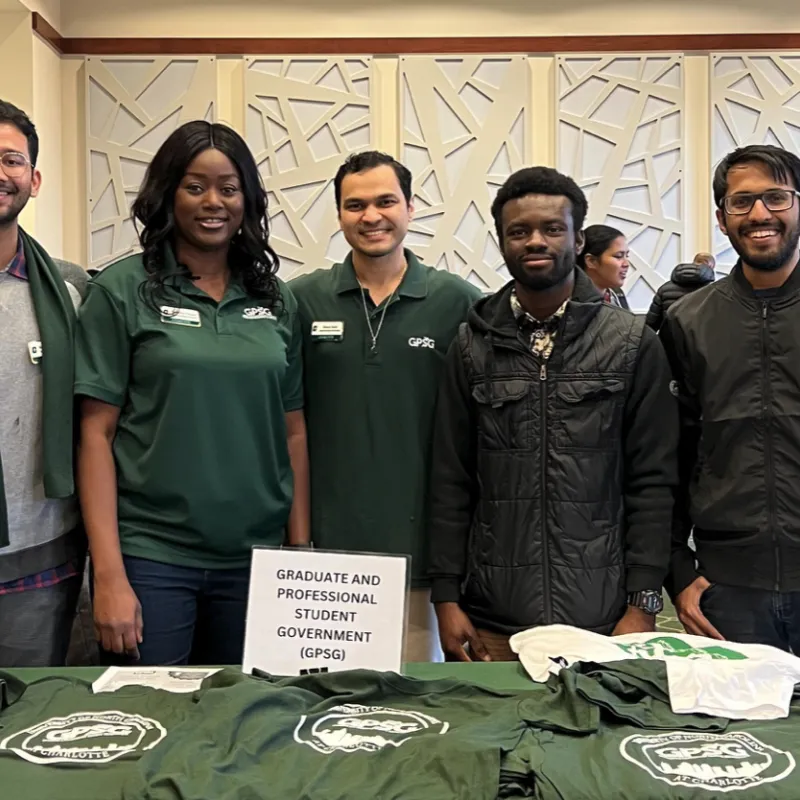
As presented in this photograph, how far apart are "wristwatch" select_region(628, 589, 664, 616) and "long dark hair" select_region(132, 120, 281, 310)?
3.31 ft

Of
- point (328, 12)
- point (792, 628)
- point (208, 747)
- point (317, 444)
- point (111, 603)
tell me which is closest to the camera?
point (208, 747)

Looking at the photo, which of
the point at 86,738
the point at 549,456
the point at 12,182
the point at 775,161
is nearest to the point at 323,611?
the point at 86,738

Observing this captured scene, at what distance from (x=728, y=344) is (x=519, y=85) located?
4326mm

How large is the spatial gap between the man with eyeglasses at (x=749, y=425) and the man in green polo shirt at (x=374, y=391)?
0.59 m

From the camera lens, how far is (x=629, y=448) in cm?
183

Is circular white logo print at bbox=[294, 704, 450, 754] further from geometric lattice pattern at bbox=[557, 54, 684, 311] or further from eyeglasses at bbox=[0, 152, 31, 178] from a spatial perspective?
geometric lattice pattern at bbox=[557, 54, 684, 311]

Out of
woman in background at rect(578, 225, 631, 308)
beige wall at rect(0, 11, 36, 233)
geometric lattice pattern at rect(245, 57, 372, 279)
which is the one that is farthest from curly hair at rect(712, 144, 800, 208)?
beige wall at rect(0, 11, 36, 233)

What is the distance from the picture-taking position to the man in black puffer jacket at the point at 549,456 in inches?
69.8

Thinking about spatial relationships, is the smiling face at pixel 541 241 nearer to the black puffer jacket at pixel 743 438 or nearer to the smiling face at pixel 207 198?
the black puffer jacket at pixel 743 438

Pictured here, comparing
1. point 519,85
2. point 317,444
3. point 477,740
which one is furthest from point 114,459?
point 519,85

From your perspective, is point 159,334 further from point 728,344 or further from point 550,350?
point 728,344

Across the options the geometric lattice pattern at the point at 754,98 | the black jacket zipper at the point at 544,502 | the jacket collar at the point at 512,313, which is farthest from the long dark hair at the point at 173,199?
the geometric lattice pattern at the point at 754,98

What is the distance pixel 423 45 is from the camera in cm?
564

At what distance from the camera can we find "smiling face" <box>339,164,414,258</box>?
2.07m
